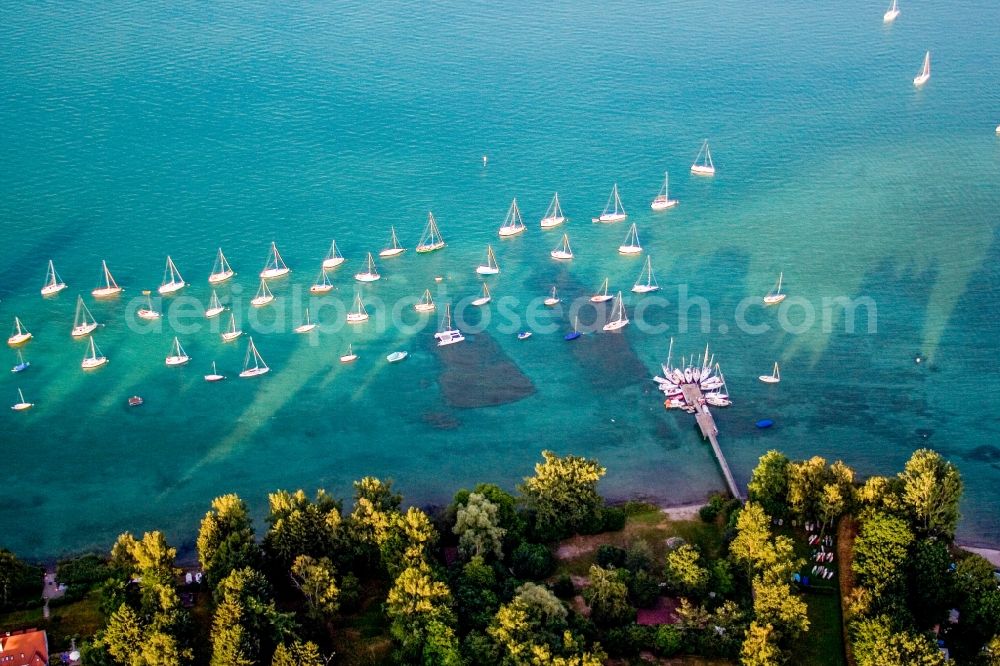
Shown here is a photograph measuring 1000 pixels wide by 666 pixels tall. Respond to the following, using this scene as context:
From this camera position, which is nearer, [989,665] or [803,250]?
[989,665]

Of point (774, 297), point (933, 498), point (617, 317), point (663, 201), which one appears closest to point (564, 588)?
point (933, 498)

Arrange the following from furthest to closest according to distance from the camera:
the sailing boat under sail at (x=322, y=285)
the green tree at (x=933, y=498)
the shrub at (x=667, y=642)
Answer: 1. the sailing boat under sail at (x=322, y=285)
2. the green tree at (x=933, y=498)
3. the shrub at (x=667, y=642)

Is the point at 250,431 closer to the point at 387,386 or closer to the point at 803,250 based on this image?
the point at 387,386

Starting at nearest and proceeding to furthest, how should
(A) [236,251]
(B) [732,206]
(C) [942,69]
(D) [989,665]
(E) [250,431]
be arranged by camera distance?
(D) [989,665] < (E) [250,431] < (A) [236,251] < (B) [732,206] < (C) [942,69]

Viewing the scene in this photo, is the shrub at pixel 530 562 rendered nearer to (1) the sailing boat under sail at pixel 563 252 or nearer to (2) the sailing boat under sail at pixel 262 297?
(2) the sailing boat under sail at pixel 262 297

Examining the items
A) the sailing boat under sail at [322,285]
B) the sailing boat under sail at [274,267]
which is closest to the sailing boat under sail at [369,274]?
the sailing boat under sail at [322,285]

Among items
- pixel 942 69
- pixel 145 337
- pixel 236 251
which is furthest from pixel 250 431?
pixel 942 69
